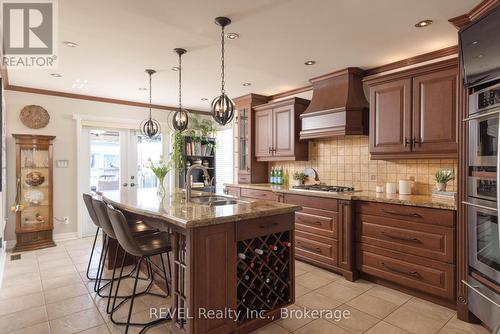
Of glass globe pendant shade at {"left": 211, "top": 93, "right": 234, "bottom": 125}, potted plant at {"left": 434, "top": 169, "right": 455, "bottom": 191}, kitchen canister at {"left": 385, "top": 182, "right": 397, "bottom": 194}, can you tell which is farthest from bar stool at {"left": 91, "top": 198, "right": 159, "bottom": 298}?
potted plant at {"left": 434, "top": 169, "right": 455, "bottom": 191}

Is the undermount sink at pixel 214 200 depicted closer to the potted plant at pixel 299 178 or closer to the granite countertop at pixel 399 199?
the granite countertop at pixel 399 199

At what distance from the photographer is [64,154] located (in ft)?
15.8

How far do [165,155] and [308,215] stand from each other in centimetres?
350

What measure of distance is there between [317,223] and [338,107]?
4.71 ft

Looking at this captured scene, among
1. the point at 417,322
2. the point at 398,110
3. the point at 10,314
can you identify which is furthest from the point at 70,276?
the point at 398,110

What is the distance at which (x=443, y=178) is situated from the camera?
2.98 meters

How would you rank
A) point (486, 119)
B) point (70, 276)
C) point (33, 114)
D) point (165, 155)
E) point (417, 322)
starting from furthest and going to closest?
point (165, 155) < point (33, 114) < point (70, 276) < point (417, 322) < point (486, 119)

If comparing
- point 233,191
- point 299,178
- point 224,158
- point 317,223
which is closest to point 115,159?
point 224,158

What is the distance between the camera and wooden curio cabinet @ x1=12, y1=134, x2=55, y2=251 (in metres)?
4.24

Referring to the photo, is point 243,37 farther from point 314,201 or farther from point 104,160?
point 104,160

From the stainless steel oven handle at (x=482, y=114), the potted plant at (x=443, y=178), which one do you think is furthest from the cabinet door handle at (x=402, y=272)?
the stainless steel oven handle at (x=482, y=114)

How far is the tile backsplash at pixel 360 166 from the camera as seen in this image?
322cm

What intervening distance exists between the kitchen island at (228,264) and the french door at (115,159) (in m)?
3.22

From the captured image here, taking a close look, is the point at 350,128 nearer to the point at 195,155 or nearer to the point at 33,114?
the point at 195,155
